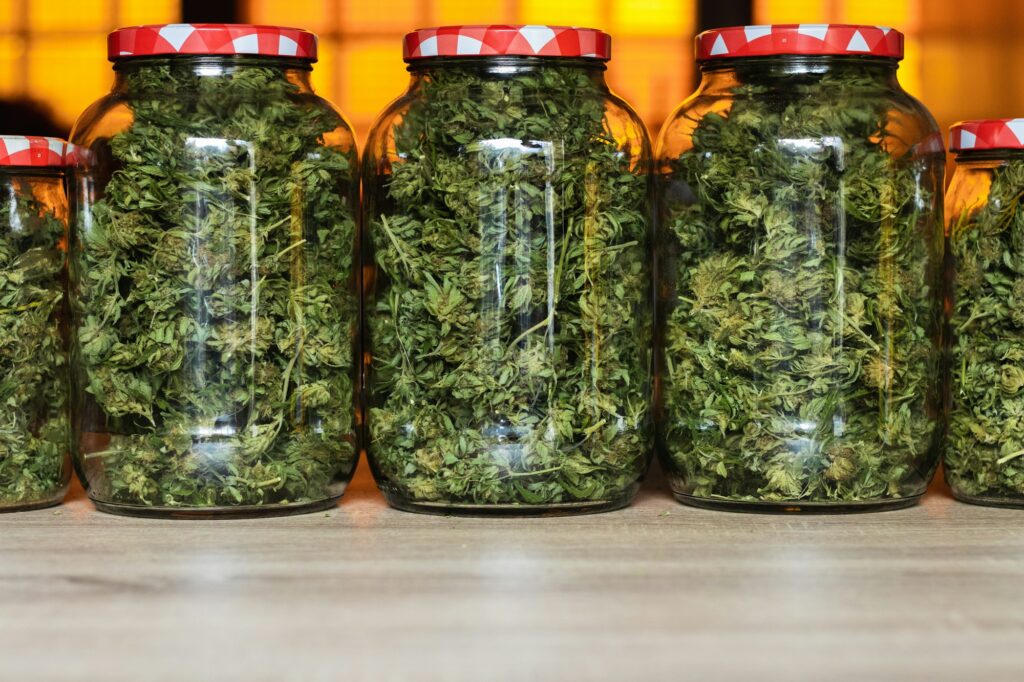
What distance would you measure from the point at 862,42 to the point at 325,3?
82.8 inches

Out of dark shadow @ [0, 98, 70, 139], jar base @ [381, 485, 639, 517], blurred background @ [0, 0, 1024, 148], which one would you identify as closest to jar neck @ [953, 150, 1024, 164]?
jar base @ [381, 485, 639, 517]

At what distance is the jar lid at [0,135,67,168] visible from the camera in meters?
1.15

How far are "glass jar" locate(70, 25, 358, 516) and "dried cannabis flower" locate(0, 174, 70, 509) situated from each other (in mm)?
34

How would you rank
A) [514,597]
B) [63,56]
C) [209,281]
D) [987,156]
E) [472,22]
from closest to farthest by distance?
[514,597]
[209,281]
[987,156]
[472,22]
[63,56]

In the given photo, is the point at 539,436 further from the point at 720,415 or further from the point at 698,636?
the point at 698,636

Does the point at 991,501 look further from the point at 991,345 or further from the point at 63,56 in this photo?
the point at 63,56

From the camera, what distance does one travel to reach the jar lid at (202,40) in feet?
3.65

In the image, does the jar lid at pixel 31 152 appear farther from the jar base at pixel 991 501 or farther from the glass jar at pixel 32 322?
the jar base at pixel 991 501

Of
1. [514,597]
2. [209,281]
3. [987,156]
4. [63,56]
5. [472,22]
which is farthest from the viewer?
[63,56]

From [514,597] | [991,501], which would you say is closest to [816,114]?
[991,501]

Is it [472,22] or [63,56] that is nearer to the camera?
[472,22]

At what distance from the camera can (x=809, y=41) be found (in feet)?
3.73

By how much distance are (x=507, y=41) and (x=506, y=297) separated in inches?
8.5

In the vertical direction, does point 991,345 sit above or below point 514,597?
above
